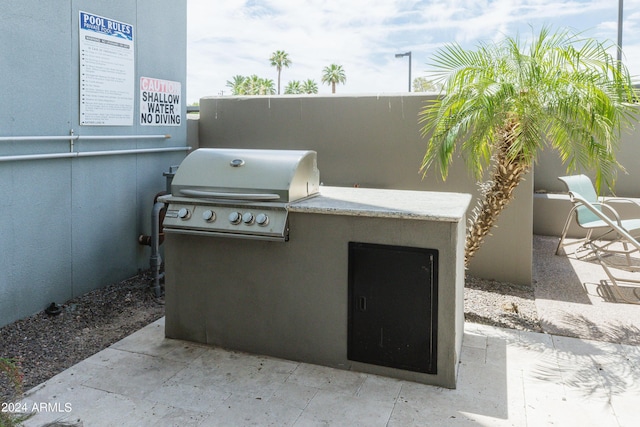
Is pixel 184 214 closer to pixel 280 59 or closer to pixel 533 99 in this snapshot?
pixel 533 99

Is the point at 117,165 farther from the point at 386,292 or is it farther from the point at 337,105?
the point at 386,292

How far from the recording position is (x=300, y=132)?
546 cm

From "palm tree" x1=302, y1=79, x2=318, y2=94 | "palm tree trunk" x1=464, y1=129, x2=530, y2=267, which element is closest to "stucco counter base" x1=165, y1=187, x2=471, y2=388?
"palm tree trunk" x1=464, y1=129, x2=530, y2=267

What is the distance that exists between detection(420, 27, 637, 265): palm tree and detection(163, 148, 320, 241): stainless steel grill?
1.44 m

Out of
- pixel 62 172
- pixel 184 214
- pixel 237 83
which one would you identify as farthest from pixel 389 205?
pixel 237 83

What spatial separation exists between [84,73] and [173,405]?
111 inches

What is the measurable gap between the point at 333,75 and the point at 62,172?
36.9m

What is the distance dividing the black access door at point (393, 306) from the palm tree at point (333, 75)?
37361 mm

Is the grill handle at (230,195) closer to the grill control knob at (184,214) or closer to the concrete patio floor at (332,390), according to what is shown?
the grill control knob at (184,214)

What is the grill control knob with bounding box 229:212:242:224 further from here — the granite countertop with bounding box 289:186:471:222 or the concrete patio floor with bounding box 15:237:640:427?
the concrete patio floor with bounding box 15:237:640:427

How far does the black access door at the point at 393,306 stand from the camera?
9.23ft

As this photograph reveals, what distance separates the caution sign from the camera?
4750 mm

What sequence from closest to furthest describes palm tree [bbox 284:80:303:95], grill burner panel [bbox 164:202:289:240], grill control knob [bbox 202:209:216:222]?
grill burner panel [bbox 164:202:289:240], grill control knob [bbox 202:209:216:222], palm tree [bbox 284:80:303:95]

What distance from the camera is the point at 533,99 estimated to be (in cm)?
377
